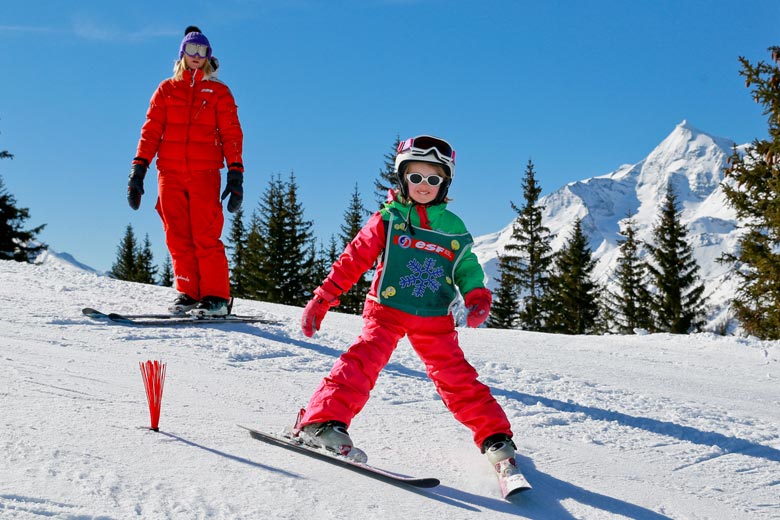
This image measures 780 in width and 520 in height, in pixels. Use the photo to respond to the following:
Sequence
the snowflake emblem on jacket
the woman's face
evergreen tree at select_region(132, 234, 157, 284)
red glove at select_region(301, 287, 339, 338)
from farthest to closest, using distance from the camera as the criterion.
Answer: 1. evergreen tree at select_region(132, 234, 157, 284)
2. the woman's face
3. the snowflake emblem on jacket
4. red glove at select_region(301, 287, 339, 338)

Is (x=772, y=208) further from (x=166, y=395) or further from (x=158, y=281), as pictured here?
(x=158, y=281)

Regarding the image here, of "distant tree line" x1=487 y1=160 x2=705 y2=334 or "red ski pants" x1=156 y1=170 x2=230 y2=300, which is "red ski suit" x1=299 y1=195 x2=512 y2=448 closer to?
"red ski pants" x1=156 y1=170 x2=230 y2=300

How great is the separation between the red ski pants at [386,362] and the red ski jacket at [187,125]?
3.60 meters

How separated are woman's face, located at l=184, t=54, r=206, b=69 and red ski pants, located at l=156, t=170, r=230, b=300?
101cm

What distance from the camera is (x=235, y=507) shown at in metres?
2.09

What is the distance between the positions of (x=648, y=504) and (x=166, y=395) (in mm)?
2445

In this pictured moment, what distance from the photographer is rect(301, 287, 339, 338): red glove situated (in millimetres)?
3113

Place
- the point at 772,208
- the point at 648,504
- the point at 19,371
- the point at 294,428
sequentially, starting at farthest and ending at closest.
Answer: the point at 772,208
the point at 19,371
the point at 294,428
the point at 648,504

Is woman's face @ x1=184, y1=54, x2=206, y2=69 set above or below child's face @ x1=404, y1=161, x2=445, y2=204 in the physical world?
above

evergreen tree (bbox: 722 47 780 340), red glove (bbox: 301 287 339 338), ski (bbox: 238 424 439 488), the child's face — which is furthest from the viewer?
evergreen tree (bbox: 722 47 780 340)

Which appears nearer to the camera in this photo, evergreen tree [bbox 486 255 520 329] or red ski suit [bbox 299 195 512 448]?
red ski suit [bbox 299 195 512 448]

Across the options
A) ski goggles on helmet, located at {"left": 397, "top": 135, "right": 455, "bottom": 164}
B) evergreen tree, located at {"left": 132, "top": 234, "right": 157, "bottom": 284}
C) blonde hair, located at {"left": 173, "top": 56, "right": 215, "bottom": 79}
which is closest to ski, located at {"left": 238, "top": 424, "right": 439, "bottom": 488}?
ski goggles on helmet, located at {"left": 397, "top": 135, "right": 455, "bottom": 164}

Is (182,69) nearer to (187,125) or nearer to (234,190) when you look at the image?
(187,125)

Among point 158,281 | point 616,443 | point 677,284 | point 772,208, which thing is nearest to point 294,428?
point 616,443
